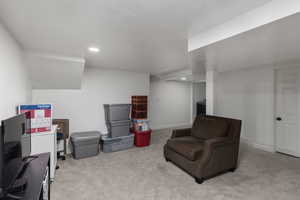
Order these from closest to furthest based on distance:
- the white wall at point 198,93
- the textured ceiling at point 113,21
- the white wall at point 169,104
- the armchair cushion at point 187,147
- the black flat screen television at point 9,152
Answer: the black flat screen television at point 9,152 < the textured ceiling at point 113,21 < the armchair cushion at point 187,147 < the white wall at point 169,104 < the white wall at point 198,93

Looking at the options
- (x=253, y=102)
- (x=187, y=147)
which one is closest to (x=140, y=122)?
(x=187, y=147)

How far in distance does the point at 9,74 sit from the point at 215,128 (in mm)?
3256

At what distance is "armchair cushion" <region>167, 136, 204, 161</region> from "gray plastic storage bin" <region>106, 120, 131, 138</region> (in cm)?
139

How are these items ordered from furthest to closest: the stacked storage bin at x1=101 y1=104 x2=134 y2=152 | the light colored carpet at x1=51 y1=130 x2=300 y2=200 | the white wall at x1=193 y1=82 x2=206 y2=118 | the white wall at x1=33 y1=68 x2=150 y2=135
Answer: the white wall at x1=193 y1=82 x2=206 y2=118
the stacked storage bin at x1=101 y1=104 x2=134 y2=152
the white wall at x1=33 y1=68 x2=150 y2=135
the light colored carpet at x1=51 y1=130 x2=300 y2=200

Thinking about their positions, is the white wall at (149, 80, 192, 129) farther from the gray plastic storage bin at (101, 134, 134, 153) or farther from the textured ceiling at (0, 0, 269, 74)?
the textured ceiling at (0, 0, 269, 74)

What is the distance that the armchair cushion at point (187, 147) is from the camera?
226 cm

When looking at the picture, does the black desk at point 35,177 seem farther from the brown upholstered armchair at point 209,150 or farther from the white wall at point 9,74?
the brown upholstered armchair at point 209,150

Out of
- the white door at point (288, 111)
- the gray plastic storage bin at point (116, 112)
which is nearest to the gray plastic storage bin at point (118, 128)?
the gray plastic storage bin at point (116, 112)

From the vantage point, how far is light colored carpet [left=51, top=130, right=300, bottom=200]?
189 cm

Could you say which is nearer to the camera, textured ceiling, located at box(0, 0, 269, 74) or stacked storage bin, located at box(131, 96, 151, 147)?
textured ceiling, located at box(0, 0, 269, 74)

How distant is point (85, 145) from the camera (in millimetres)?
3076

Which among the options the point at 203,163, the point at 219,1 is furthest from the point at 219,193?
the point at 219,1

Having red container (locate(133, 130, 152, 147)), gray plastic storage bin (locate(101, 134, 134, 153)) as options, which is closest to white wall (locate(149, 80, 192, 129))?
red container (locate(133, 130, 152, 147))

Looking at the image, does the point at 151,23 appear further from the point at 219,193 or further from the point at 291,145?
the point at 291,145
